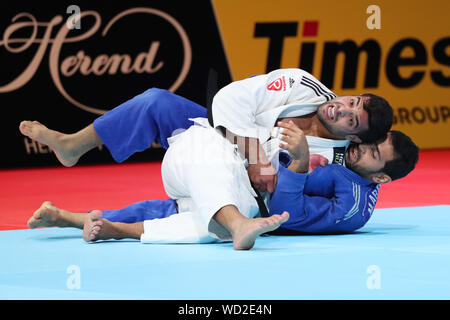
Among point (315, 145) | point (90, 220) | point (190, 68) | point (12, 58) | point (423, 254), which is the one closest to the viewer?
point (423, 254)

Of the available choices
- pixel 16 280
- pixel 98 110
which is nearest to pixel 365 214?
pixel 16 280

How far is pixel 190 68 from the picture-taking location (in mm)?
8945

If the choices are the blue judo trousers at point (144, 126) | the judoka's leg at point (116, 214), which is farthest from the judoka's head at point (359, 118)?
the judoka's leg at point (116, 214)

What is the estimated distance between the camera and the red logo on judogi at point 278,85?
4.01m

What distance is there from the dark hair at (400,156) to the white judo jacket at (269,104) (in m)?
0.27

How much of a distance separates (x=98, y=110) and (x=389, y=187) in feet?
11.7

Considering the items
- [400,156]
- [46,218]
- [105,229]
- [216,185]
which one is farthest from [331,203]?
[46,218]

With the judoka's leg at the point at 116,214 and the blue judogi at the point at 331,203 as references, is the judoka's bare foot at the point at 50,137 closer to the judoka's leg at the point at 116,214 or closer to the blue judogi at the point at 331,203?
the judoka's leg at the point at 116,214

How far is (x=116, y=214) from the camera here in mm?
4035

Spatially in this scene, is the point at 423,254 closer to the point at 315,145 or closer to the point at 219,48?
the point at 315,145

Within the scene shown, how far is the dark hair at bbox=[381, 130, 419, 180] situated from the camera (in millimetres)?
3818

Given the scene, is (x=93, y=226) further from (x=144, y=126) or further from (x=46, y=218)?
(x=144, y=126)

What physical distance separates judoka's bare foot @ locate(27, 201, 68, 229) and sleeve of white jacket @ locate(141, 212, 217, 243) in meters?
0.53

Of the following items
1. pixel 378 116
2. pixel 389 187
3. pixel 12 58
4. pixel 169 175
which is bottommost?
pixel 389 187
